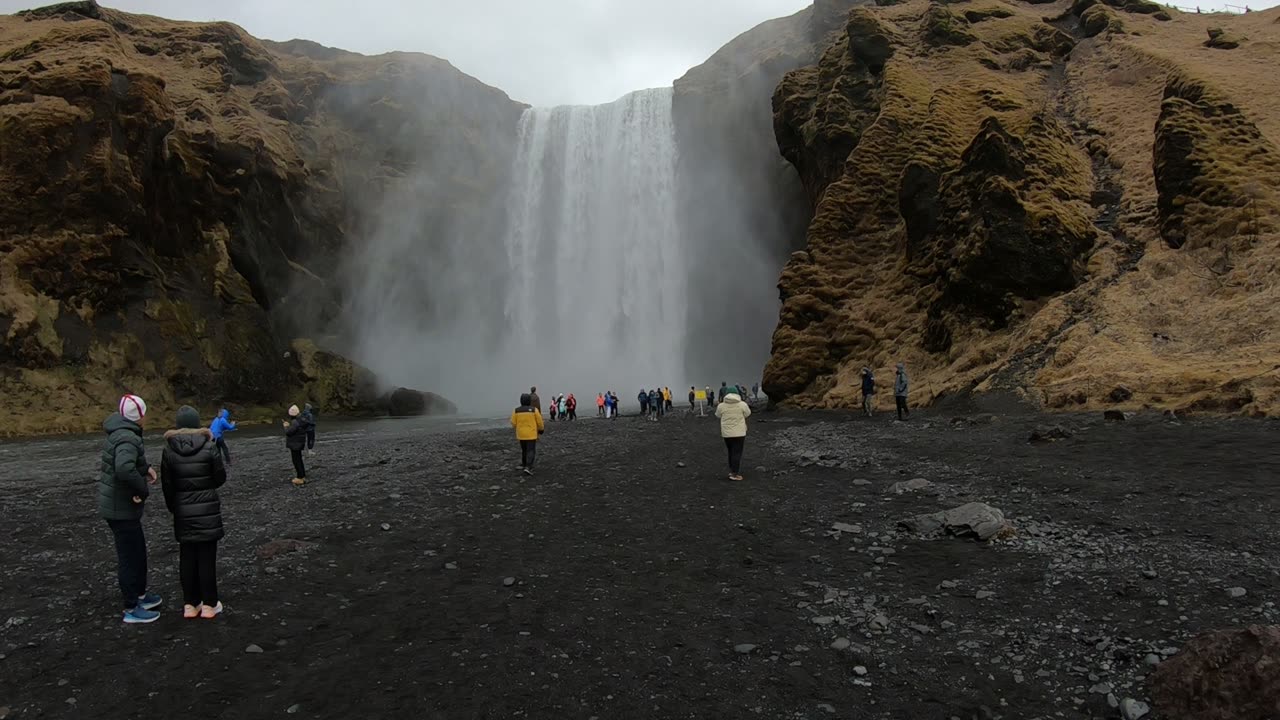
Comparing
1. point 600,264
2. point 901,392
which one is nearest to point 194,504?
point 901,392

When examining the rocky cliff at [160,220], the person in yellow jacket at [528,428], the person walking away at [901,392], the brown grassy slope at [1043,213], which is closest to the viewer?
the person in yellow jacket at [528,428]

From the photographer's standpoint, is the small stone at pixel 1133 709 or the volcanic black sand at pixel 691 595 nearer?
the small stone at pixel 1133 709

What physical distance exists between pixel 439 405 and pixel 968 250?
42902 millimetres

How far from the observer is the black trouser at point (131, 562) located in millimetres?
6781

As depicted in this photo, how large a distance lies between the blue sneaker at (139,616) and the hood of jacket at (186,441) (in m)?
1.69

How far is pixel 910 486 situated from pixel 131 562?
415 inches

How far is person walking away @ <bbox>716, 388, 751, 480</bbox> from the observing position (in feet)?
42.5

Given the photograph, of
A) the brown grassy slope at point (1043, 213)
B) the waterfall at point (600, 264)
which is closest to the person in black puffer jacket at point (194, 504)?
the brown grassy slope at point (1043, 213)

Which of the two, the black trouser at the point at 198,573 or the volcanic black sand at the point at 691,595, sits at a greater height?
the black trouser at the point at 198,573

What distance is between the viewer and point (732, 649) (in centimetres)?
585

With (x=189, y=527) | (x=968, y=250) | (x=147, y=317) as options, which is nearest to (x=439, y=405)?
(x=147, y=317)

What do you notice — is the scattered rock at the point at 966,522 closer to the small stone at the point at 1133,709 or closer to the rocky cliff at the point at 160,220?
the small stone at the point at 1133,709

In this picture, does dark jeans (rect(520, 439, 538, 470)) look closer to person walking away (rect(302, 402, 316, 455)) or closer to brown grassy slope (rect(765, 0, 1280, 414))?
person walking away (rect(302, 402, 316, 455))

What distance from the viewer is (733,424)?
43.1 feet
